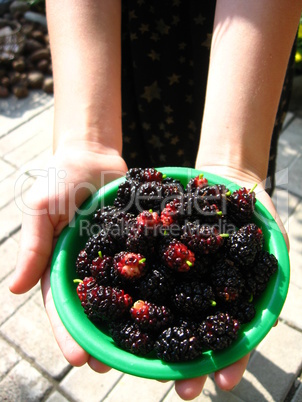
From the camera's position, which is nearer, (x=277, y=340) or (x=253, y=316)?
(x=253, y=316)

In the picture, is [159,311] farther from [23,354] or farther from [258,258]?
[23,354]

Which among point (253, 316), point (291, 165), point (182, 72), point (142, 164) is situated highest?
point (182, 72)

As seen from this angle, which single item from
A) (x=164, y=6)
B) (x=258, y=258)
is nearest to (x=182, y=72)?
(x=164, y=6)

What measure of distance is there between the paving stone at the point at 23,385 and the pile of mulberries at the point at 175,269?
70 cm

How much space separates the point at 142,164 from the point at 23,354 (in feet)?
2.76

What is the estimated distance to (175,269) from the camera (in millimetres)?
894

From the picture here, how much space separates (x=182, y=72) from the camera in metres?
1.37

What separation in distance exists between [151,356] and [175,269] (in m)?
0.19

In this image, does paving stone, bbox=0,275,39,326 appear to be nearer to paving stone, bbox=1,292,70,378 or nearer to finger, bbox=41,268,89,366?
paving stone, bbox=1,292,70,378

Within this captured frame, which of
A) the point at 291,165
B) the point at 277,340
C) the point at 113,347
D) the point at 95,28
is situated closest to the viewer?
the point at 113,347

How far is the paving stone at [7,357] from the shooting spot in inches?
60.0

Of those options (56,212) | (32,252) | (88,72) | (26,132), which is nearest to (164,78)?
(88,72)

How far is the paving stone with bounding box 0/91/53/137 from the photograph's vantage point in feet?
8.45

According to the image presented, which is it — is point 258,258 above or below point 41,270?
above
